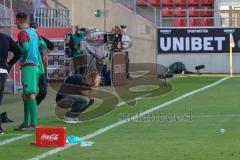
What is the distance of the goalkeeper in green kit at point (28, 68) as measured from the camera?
11.9 m

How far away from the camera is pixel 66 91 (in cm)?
1307

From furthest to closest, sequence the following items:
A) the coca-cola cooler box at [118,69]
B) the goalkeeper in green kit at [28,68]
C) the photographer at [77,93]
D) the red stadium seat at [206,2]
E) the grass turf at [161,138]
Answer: the red stadium seat at [206,2], the coca-cola cooler box at [118,69], the photographer at [77,93], the goalkeeper in green kit at [28,68], the grass turf at [161,138]

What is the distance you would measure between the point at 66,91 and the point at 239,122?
3162 millimetres

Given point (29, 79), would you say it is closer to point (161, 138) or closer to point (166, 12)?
point (161, 138)

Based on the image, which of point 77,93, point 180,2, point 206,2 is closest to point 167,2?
point 180,2

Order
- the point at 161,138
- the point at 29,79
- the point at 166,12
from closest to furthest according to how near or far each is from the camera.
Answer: the point at 161,138
the point at 29,79
the point at 166,12

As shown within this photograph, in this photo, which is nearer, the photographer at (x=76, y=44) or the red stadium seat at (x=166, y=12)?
the photographer at (x=76, y=44)

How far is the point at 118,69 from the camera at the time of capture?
24.1m

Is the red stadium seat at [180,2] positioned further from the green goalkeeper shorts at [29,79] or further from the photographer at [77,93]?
the green goalkeeper shorts at [29,79]

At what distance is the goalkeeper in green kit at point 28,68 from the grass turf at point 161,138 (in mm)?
467

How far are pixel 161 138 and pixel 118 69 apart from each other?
532 inches

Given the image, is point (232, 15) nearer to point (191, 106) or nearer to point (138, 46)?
point (138, 46)

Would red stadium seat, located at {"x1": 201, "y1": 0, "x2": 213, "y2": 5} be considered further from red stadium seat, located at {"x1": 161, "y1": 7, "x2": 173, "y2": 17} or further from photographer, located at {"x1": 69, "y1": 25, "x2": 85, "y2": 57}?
photographer, located at {"x1": 69, "y1": 25, "x2": 85, "y2": 57}

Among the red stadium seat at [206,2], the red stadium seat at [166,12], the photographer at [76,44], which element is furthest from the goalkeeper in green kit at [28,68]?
the red stadium seat at [206,2]
